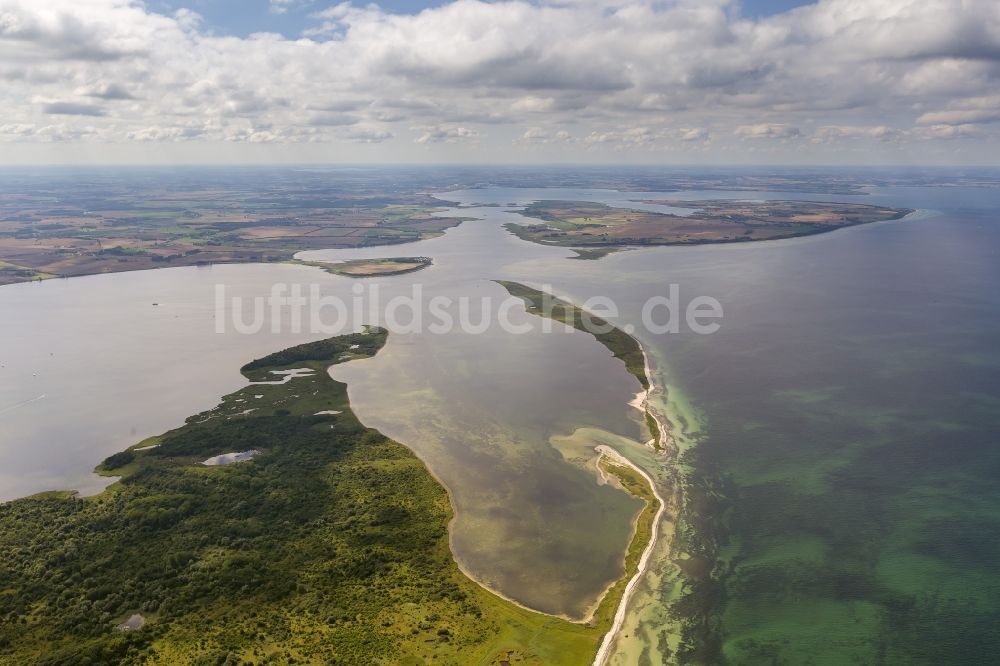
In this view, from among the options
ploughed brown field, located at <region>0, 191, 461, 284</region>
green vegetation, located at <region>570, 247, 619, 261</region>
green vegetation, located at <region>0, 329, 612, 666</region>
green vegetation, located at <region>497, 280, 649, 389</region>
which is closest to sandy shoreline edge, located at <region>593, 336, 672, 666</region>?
green vegetation, located at <region>0, 329, 612, 666</region>

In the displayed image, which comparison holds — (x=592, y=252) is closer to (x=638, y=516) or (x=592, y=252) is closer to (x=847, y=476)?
(x=847, y=476)

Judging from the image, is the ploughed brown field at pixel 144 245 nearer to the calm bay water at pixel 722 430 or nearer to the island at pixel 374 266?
the island at pixel 374 266

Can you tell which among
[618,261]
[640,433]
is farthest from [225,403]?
[618,261]

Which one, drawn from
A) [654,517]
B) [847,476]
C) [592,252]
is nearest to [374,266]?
[592,252]

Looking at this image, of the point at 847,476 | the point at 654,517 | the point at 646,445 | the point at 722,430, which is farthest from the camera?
the point at 722,430

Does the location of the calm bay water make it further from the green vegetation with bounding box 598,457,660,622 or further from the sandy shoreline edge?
the green vegetation with bounding box 598,457,660,622

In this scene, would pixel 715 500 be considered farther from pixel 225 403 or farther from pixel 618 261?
pixel 618 261

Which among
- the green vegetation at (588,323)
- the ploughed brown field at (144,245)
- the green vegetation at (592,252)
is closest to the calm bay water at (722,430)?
the green vegetation at (588,323)
